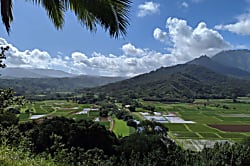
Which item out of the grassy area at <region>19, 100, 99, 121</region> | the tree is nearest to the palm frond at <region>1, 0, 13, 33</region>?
the tree

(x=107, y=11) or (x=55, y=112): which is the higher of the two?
(x=107, y=11)

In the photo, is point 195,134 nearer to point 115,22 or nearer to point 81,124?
point 81,124

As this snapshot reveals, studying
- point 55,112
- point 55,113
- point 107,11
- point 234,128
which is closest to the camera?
point 107,11

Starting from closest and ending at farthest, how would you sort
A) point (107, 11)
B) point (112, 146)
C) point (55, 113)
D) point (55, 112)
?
1. point (107, 11)
2. point (112, 146)
3. point (55, 113)
4. point (55, 112)

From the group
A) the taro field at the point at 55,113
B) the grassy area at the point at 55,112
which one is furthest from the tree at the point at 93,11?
the grassy area at the point at 55,112

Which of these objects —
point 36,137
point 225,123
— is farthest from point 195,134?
point 36,137

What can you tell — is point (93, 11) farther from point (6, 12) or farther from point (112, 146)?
point (112, 146)

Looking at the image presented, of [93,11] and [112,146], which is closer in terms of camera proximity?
[93,11]

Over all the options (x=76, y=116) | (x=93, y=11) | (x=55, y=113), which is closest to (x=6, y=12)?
(x=93, y=11)
